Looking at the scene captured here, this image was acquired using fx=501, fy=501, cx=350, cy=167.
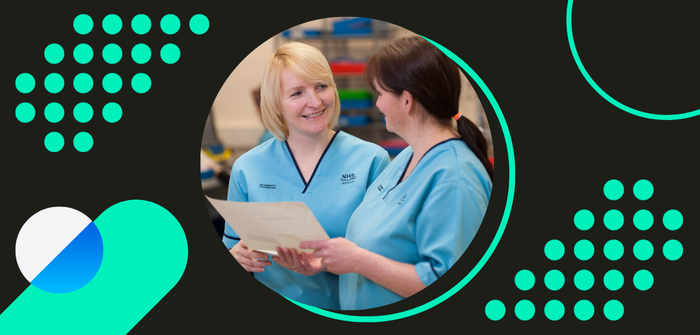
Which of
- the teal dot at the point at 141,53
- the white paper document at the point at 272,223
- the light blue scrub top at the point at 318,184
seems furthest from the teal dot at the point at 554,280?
the teal dot at the point at 141,53

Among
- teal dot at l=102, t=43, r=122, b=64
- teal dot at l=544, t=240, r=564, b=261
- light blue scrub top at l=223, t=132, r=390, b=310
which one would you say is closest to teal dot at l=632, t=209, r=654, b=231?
teal dot at l=544, t=240, r=564, b=261

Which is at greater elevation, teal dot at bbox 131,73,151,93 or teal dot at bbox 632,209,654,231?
teal dot at bbox 131,73,151,93

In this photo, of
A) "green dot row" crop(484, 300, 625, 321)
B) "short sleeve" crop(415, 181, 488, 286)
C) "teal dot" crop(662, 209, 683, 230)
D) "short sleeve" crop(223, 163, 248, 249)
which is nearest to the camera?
"short sleeve" crop(415, 181, 488, 286)

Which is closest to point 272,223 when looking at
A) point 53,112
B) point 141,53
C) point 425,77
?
point 425,77

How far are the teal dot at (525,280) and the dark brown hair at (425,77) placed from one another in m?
0.45

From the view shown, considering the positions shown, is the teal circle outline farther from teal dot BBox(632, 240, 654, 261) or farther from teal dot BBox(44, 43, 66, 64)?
teal dot BBox(44, 43, 66, 64)

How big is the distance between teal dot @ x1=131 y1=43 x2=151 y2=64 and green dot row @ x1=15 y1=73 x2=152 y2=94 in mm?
50

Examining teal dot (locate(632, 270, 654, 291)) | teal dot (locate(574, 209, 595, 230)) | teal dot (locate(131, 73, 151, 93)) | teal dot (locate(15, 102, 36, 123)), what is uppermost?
teal dot (locate(131, 73, 151, 93))

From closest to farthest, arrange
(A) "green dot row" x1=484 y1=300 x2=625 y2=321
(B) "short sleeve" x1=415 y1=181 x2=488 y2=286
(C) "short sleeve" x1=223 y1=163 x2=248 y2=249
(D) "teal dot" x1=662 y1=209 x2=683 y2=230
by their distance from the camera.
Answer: (B) "short sleeve" x1=415 y1=181 x2=488 y2=286 < (D) "teal dot" x1=662 y1=209 x2=683 y2=230 < (A) "green dot row" x1=484 y1=300 x2=625 y2=321 < (C) "short sleeve" x1=223 y1=163 x2=248 y2=249

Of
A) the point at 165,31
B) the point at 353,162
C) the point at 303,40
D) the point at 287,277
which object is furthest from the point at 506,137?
the point at 165,31

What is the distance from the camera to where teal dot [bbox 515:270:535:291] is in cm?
178

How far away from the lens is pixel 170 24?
178 centimetres

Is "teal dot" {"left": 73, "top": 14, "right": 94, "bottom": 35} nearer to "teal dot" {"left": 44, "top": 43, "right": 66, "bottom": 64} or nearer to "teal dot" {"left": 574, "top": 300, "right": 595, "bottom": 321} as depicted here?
"teal dot" {"left": 44, "top": 43, "right": 66, "bottom": 64}

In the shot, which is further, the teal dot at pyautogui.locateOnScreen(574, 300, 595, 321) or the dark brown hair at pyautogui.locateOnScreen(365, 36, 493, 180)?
the teal dot at pyautogui.locateOnScreen(574, 300, 595, 321)
